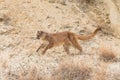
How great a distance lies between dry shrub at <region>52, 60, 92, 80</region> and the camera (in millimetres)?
11477

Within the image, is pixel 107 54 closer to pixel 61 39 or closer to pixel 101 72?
pixel 61 39

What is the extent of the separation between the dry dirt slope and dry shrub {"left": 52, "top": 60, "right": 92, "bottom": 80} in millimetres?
246

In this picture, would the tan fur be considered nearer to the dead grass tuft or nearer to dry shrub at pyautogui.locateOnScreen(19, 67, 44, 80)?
the dead grass tuft

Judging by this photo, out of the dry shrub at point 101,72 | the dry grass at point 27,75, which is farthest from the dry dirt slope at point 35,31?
the dry shrub at point 101,72

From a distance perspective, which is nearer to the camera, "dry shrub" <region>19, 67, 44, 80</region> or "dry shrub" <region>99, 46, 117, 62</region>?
"dry shrub" <region>19, 67, 44, 80</region>

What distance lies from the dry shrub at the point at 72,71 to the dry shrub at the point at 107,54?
1022 millimetres

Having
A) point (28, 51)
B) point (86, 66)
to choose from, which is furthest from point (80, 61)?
point (28, 51)

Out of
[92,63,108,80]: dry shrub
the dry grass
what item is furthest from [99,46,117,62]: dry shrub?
the dry grass

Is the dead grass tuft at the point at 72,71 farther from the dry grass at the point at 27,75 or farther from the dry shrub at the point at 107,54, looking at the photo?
the dry shrub at the point at 107,54

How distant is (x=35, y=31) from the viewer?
14.0 m

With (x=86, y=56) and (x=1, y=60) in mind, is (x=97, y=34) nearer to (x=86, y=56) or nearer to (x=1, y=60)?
(x=86, y=56)

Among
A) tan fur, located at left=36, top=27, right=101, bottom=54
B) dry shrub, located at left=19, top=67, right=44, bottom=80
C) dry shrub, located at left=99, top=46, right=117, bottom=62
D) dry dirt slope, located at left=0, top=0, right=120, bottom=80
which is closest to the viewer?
dry shrub, located at left=19, top=67, right=44, bottom=80

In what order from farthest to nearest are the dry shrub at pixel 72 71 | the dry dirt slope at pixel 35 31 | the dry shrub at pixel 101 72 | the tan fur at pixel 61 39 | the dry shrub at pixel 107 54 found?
the tan fur at pixel 61 39 < the dry shrub at pixel 107 54 < the dry dirt slope at pixel 35 31 < the dry shrub at pixel 72 71 < the dry shrub at pixel 101 72

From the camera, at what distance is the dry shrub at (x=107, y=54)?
1284cm
